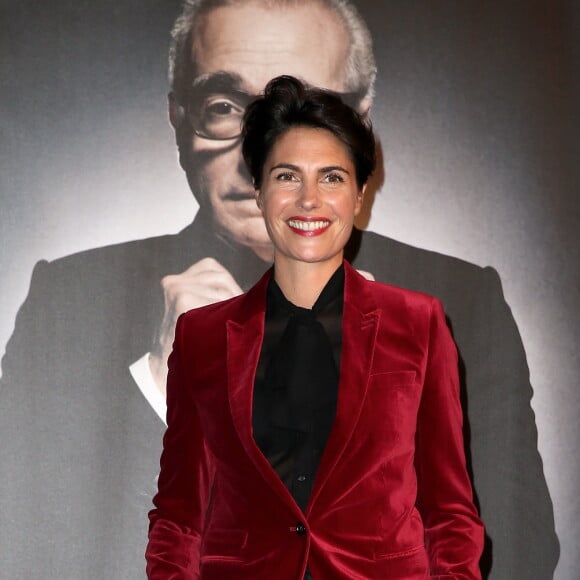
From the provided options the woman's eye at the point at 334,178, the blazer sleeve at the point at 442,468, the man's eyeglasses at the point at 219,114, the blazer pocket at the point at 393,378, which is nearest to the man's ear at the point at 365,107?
the man's eyeglasses at the point at 219,114

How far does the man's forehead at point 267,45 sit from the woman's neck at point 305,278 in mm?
1278

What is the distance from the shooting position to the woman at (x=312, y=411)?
1.46 meters

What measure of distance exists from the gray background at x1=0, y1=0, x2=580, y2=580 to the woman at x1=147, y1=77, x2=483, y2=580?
1128mm

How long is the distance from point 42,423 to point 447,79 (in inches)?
68.4

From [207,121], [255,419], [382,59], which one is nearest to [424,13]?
[382,59]

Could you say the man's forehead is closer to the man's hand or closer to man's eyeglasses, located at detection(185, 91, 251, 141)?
man's eyeglasses, located at detection(185, 91, 251, 141)

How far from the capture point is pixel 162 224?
2.76 meters

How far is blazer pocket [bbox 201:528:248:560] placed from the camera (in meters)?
1.50

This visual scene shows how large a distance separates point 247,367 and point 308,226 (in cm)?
29

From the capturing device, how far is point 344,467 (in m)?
1.46

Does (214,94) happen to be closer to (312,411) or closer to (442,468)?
(312,411)

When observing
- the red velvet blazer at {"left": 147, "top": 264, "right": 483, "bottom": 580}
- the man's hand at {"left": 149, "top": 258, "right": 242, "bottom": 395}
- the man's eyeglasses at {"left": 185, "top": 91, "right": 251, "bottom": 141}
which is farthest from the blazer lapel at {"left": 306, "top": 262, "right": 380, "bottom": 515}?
the man's eyeglasses at {"left": 185, "top": 91, "right": 251, "bottom": 141}

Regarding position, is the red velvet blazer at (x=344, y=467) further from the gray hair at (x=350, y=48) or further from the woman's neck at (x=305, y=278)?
the gray hair at (x=350, y=48)

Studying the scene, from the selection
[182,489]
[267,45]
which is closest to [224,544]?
[182,489]
